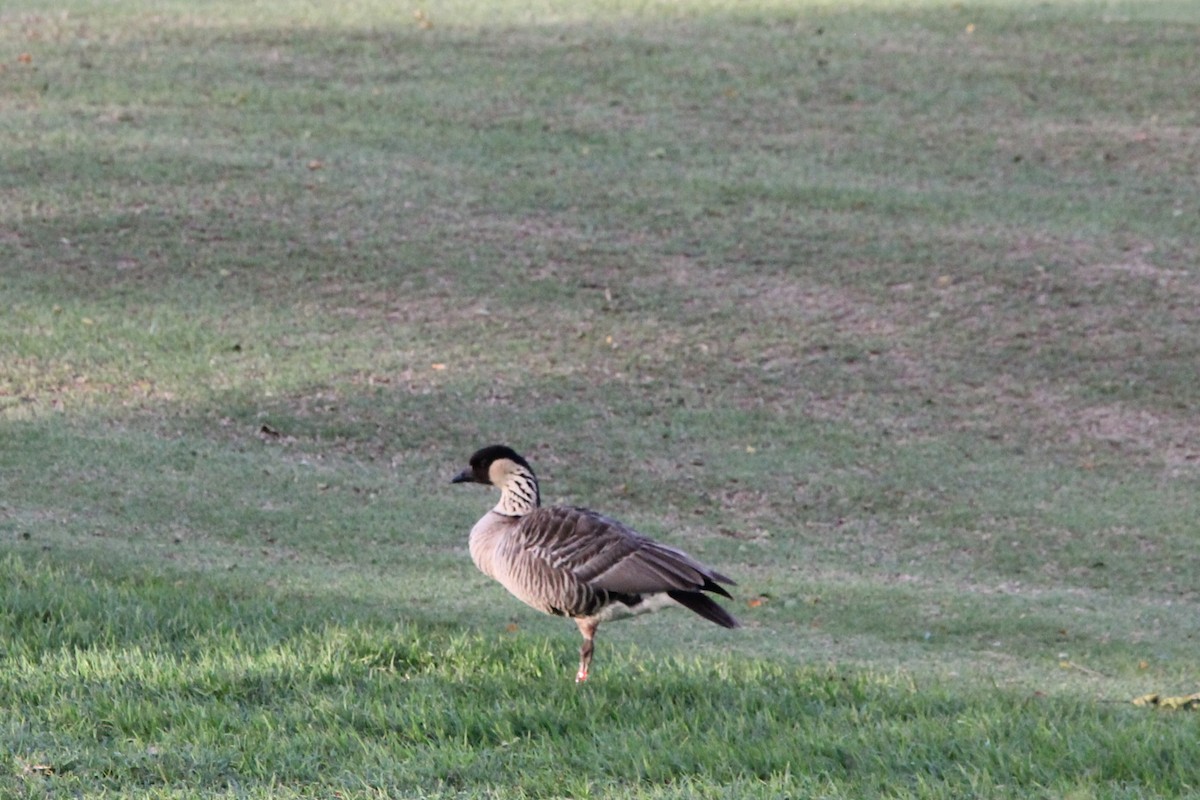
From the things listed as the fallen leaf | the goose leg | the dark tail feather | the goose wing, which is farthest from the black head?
the fallen leaf

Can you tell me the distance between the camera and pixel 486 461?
248 inches

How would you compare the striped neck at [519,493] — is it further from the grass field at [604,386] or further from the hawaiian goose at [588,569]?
the grass field at [604,386]

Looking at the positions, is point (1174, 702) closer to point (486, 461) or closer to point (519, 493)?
point (519, 493)

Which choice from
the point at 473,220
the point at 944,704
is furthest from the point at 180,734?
the point at 473,220

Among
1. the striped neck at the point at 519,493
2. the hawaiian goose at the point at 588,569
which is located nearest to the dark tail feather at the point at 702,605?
the hawaiian goose at the point at 588,569

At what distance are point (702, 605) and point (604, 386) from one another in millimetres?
6153

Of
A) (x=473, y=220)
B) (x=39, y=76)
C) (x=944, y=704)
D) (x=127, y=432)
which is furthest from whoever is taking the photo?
(x=39, y=76)

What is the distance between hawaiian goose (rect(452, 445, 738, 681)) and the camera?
18.5ft

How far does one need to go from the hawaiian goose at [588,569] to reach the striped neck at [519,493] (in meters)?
0.08

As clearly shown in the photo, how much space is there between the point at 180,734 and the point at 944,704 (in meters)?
2.67

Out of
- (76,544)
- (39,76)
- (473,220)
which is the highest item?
(39,76)

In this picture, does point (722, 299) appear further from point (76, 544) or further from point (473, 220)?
point (76, 544)

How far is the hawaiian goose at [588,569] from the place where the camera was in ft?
18.5

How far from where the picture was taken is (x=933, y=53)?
19.5 meters
